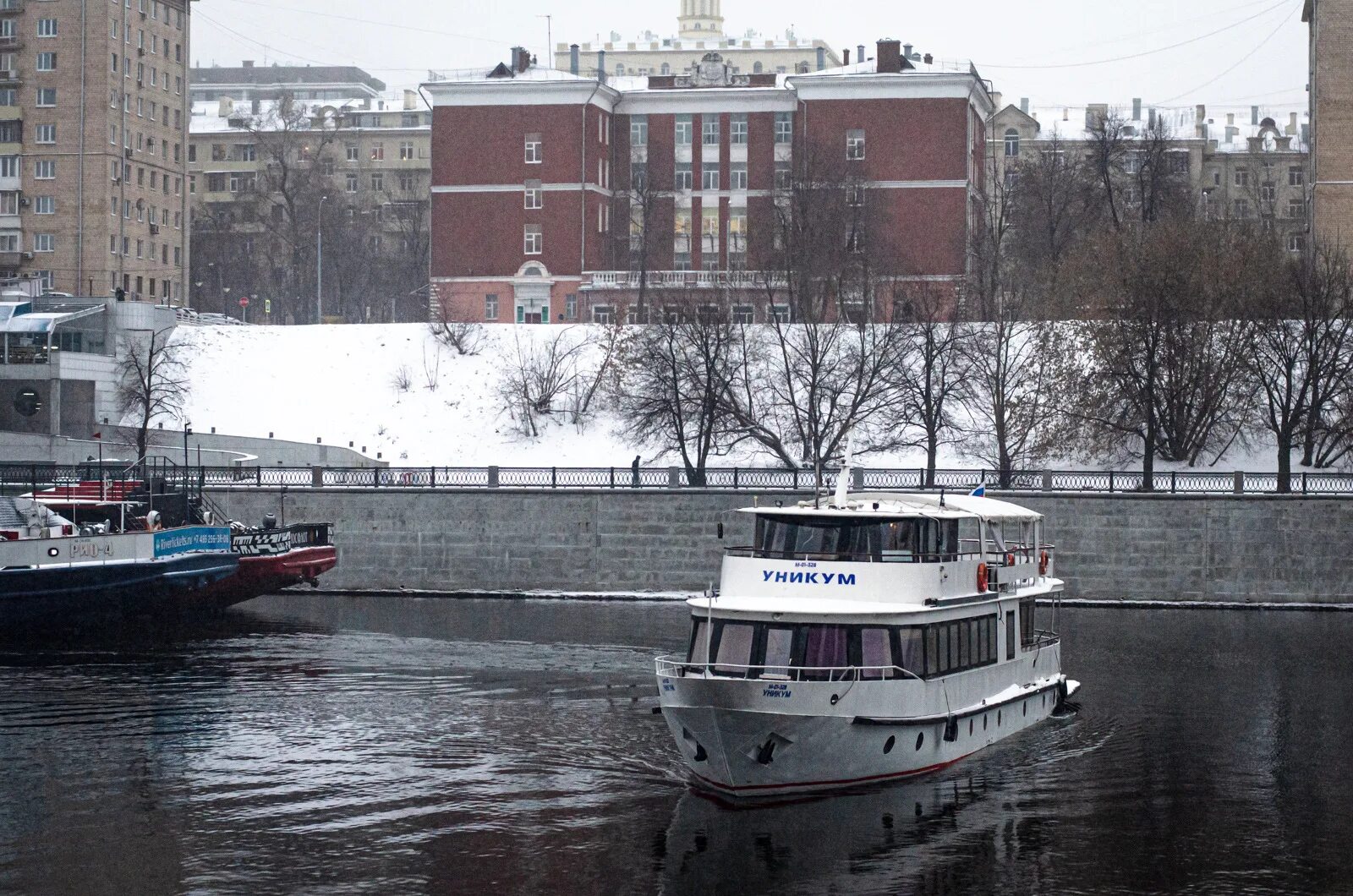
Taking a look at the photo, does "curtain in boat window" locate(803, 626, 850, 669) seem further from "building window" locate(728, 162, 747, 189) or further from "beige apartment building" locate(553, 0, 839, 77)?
"beige apartment building" locate(553, 0, 839, 77)

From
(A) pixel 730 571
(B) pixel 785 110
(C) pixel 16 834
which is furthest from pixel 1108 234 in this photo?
(C) pixel 16 834

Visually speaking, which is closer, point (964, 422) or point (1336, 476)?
point (1336, 476)

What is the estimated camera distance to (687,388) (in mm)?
63656

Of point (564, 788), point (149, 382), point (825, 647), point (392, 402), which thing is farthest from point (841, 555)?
point (149, 382)

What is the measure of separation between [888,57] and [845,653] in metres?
68.1

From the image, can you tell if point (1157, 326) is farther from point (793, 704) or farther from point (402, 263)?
point (402, 263)

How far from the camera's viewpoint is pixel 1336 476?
172ft

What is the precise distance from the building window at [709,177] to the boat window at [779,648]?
69209 mm

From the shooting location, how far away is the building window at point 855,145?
8875cm

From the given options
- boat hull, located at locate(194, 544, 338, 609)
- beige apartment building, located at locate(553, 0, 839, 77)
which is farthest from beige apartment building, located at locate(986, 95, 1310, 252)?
boat hull, located at locate(194, 544, 338, 609)

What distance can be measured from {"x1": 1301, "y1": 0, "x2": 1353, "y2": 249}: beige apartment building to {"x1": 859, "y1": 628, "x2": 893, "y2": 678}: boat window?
2385 inches

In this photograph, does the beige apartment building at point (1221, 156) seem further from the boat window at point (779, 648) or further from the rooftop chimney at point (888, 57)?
the boat window at point (779, 648)

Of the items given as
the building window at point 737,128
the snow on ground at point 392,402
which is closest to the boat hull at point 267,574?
the snow on ground at point 392,402

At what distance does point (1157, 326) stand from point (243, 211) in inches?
3562
